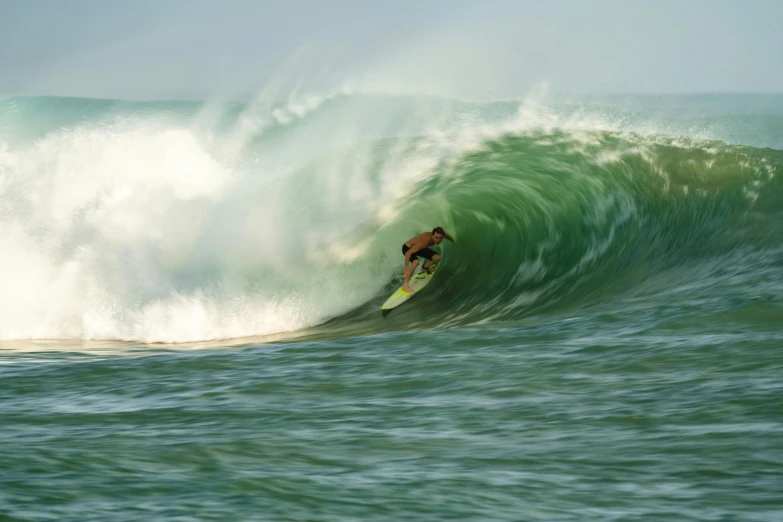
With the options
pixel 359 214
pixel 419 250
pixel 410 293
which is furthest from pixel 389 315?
pixel 359 214

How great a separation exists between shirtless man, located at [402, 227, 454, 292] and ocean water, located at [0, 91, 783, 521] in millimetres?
324

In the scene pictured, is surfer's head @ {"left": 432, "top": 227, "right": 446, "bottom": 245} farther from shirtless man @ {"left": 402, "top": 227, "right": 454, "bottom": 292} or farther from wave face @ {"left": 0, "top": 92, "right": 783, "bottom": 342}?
wave face @ {"left": 0, "top": 92, "right": 783, "bottom": 342}

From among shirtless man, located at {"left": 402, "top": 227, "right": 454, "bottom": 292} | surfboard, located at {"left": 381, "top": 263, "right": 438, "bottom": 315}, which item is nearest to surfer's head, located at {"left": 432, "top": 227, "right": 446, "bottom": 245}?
shirtless man, located at {"left": 402, "top": 227, "right": 454, "bottom": 292}

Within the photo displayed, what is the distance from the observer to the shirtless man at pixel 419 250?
1164 cm

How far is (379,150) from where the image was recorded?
14.6m

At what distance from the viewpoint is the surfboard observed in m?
11.5

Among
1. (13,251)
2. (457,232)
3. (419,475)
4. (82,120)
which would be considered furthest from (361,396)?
(82,120)

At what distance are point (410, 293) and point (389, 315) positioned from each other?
0.52 meters

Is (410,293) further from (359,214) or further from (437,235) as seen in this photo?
(359,214)

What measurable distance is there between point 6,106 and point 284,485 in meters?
35.3

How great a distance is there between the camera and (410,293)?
11.7 m

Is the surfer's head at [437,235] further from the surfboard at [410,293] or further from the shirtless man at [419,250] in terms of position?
the surfboard at [410,293]

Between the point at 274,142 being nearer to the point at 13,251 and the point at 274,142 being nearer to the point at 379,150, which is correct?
the point at 379,150

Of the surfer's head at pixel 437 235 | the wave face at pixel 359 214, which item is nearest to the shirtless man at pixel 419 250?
the surfer's head at pixel 437 235
